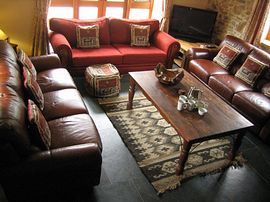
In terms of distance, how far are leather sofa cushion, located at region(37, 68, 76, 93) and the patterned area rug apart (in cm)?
65

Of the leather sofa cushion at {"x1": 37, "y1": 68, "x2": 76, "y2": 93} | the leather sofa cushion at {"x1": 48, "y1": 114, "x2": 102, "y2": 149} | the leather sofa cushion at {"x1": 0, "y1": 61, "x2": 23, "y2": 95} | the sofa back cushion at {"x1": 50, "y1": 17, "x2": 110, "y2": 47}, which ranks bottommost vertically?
the leather sofa cushion at {"x1": 48, "y1": 114, "x2": 102, "y2": 149}

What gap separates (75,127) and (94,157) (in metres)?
0.48

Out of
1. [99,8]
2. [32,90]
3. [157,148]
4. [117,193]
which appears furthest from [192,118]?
[99,8]

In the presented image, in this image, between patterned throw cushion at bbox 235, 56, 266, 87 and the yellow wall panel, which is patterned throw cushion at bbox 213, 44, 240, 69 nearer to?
patterned throw cushion at bbox 235, 56, 266, 87

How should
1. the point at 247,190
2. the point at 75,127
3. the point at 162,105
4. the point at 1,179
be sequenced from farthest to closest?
1. the point at 162,105
2. the point at 247,190
3. the point at 75,127
4. the point at 1,179

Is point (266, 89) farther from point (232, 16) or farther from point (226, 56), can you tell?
point (232, 16)

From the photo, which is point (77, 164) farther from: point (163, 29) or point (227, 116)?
point (163, 29)

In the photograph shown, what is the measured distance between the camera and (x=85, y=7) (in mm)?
4719

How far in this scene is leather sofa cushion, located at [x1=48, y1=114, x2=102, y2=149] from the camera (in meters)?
2.16

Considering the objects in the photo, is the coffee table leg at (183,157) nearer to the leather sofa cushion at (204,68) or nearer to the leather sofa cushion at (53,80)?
the leather sofa cushion at (53,80)

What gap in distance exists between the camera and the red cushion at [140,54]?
4.23m

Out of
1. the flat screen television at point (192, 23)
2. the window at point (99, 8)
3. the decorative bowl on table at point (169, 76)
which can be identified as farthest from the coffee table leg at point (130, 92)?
the flat screen television at point (192, 23)

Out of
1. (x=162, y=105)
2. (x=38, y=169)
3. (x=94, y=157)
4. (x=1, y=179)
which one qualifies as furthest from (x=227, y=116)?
(x=1, y=179)

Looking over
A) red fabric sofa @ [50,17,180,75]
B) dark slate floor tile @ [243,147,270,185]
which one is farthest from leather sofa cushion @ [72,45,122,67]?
dark slate floor tile @ [243,147,270,185]
